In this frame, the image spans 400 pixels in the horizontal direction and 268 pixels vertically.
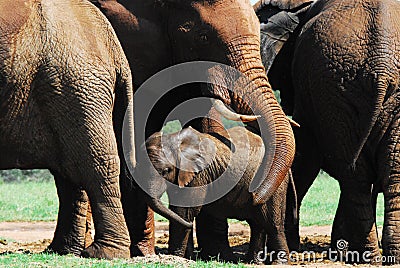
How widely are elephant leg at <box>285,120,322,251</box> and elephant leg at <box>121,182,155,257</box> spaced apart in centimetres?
125

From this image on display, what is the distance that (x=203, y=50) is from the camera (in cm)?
809

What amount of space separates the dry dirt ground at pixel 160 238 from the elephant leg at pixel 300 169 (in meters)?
0.29

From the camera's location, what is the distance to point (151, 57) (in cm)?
841

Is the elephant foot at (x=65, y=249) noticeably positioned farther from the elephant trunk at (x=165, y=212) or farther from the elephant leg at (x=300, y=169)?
the elephant leg at (x=300, y=169)

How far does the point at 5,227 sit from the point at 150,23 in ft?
13.9

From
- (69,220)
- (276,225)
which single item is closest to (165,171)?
(69,220)

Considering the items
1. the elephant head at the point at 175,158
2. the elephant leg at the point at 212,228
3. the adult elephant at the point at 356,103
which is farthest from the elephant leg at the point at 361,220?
the elephant head at the point at 175,158

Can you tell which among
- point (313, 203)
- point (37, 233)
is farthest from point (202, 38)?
point (313, 203)

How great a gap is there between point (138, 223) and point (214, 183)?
3.07 ft

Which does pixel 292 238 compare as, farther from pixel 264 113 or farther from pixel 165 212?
pixel 165 212

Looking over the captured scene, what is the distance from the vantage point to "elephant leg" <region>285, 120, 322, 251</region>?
29.8 feet

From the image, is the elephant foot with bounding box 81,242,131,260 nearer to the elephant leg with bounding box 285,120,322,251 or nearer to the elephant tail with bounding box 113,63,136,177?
the elephant tail with bounding box 113,63,136,177

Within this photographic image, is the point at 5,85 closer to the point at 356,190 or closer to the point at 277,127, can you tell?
the point at 277,127

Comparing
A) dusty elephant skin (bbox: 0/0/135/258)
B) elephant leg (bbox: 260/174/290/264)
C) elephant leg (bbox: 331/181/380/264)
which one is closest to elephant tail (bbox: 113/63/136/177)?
dusty elephant skin (bbox: 0/0/135/258)
